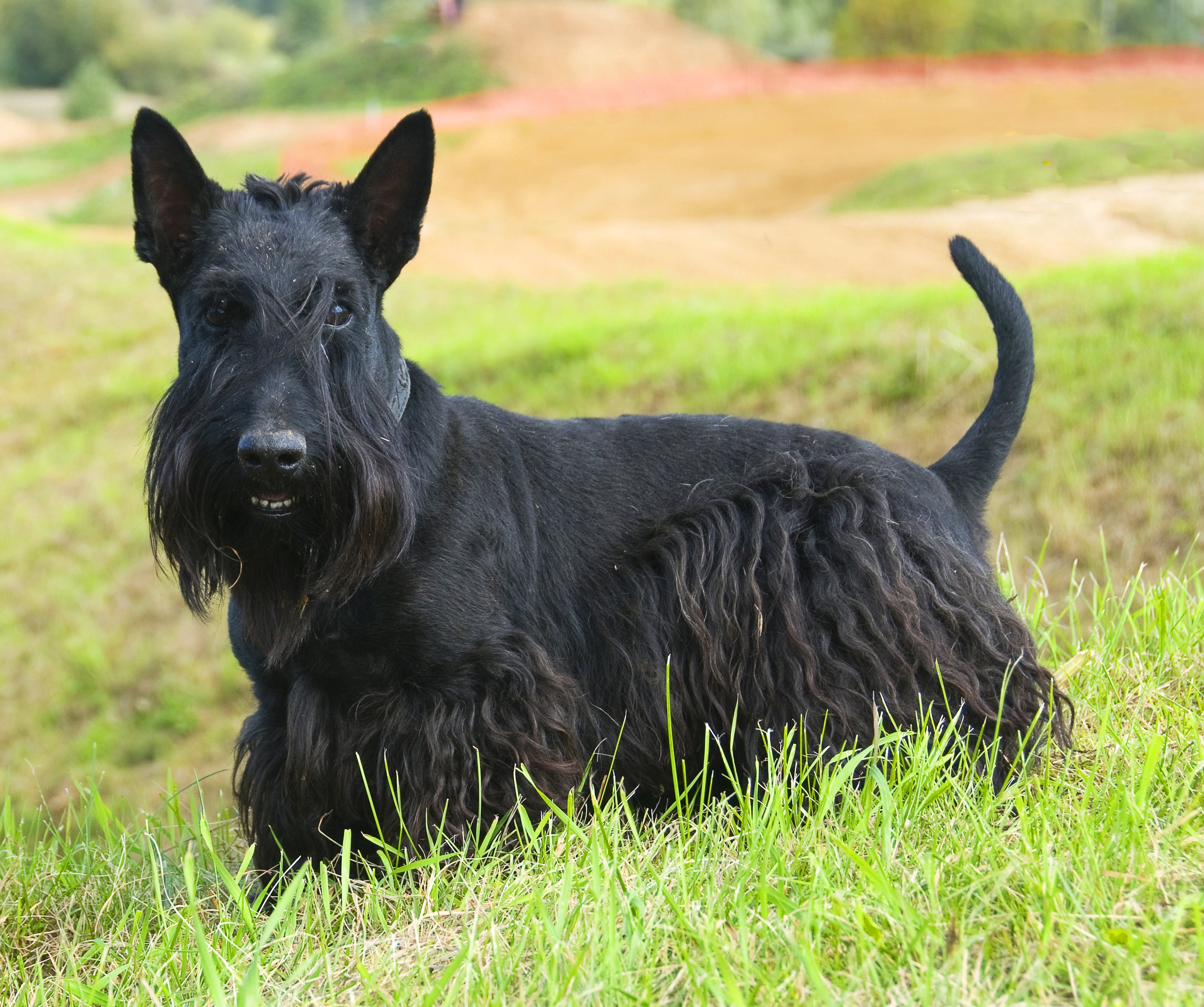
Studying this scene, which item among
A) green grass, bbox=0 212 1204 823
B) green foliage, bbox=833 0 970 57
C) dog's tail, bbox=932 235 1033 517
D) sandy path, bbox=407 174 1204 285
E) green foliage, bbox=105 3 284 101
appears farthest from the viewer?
green foliage, bbox=105 3 284 101

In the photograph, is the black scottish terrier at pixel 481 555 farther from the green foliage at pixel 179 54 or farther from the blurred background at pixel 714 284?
the green foliage at pixel 179 54

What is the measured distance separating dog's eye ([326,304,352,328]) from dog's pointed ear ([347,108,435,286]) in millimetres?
190

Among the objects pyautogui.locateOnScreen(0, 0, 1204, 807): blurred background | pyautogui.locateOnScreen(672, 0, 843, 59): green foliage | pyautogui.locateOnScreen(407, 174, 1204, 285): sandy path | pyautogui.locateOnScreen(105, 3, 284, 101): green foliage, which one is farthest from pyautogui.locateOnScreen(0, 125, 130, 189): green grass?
pyautogui.locateOnScreen(407, 174, 1204, 285): sandy path

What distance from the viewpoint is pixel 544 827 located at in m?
2.91

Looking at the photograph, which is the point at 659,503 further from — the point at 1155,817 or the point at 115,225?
the point at 115,225

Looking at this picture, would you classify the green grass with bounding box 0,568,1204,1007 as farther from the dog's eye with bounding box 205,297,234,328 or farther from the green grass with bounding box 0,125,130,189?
A: the green grass with bounding box 0,125,130,189

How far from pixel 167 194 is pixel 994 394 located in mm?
2361

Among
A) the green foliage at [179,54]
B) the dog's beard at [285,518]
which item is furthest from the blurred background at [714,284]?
the green foliage at [179,54]

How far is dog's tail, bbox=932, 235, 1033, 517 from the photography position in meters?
3.35

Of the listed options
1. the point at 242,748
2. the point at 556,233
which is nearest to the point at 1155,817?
the point at 242,748

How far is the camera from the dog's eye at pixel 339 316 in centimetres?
273

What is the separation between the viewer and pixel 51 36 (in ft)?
193

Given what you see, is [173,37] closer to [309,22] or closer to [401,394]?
[309,22]

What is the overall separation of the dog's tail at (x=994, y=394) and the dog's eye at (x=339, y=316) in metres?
1.76
